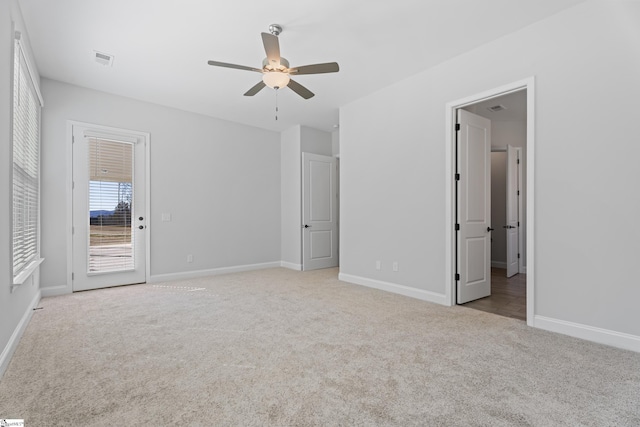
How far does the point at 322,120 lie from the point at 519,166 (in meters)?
3.75

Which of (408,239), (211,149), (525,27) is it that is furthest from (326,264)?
(525,27)

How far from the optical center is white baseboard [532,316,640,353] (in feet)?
8.23

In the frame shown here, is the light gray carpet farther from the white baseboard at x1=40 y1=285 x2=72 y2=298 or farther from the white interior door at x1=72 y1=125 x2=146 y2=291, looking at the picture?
the white interior door at x1=72 y1=125 x2=146 y2=291

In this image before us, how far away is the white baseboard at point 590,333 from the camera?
2.51 metres

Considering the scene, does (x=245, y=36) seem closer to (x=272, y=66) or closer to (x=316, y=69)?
(x=272, y=66)

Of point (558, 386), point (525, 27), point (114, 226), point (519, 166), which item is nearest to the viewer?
point (558, 386)

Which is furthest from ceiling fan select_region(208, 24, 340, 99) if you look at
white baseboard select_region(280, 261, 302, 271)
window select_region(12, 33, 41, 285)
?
white baseboard select_region(280, 261, 302, 271)

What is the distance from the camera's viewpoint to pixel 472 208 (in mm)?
3969

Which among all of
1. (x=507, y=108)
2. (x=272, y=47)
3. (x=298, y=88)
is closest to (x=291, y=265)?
(x=298, y=88)

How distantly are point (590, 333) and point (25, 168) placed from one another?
5571 mm

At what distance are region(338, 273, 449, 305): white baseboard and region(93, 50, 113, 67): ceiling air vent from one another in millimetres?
4251

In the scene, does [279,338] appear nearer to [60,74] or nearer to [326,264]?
[326,264]

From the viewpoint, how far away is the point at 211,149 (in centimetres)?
579

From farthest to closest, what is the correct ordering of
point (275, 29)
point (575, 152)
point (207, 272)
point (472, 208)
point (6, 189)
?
point (207, 272)
point (472, 208)
point (275, 29)
point (575, 152)
point (6, 189)
